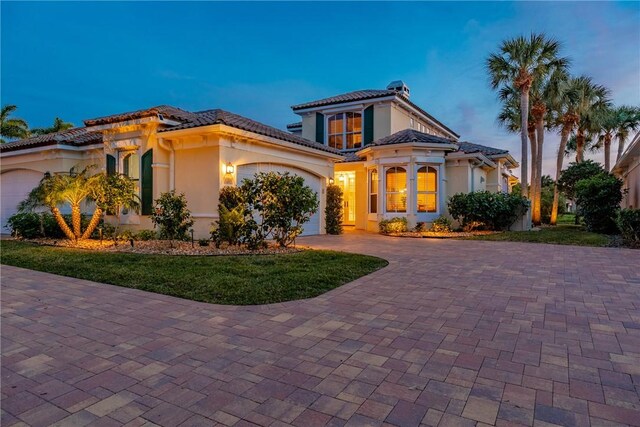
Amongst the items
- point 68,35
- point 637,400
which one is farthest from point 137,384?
point 68,35

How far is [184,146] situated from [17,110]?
90.7 feet

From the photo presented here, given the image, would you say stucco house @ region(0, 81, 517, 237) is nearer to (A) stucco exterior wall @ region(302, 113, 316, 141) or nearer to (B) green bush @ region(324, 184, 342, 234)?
(A) stucco exterior wall @ region(302, 113, 316, 141)

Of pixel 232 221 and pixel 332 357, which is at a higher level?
pixel 232 221

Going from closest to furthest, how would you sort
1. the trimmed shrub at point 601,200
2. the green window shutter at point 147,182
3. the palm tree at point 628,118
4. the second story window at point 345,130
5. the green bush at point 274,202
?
the green bush at point 274,202, the green window shutter at point 147,182, the trimmed shrub at point 601,200, the second story window at point 345,130, the palm tree at point 628,118

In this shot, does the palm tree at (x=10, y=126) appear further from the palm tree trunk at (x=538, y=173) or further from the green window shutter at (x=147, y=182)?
the palm tree trunk at (x=538, y=173)

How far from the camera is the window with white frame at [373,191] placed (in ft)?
54.1

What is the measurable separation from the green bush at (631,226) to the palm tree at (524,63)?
792 centimetres

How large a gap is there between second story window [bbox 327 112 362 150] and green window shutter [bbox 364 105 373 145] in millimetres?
454

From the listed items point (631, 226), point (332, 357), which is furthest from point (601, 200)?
point (332, 357)

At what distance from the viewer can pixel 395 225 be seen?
15125 millimetres

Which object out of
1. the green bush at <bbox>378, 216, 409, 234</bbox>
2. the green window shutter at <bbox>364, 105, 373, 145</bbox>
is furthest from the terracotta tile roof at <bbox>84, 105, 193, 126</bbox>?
the green window shutter at <bbox>364, 105, 373, 145</bbox>

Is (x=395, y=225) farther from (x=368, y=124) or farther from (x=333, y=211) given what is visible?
(x=368, y=124)

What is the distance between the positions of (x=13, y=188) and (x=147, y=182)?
30.8ft

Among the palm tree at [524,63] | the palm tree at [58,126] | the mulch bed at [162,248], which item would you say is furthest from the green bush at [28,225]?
the palm tree at [58,126]
